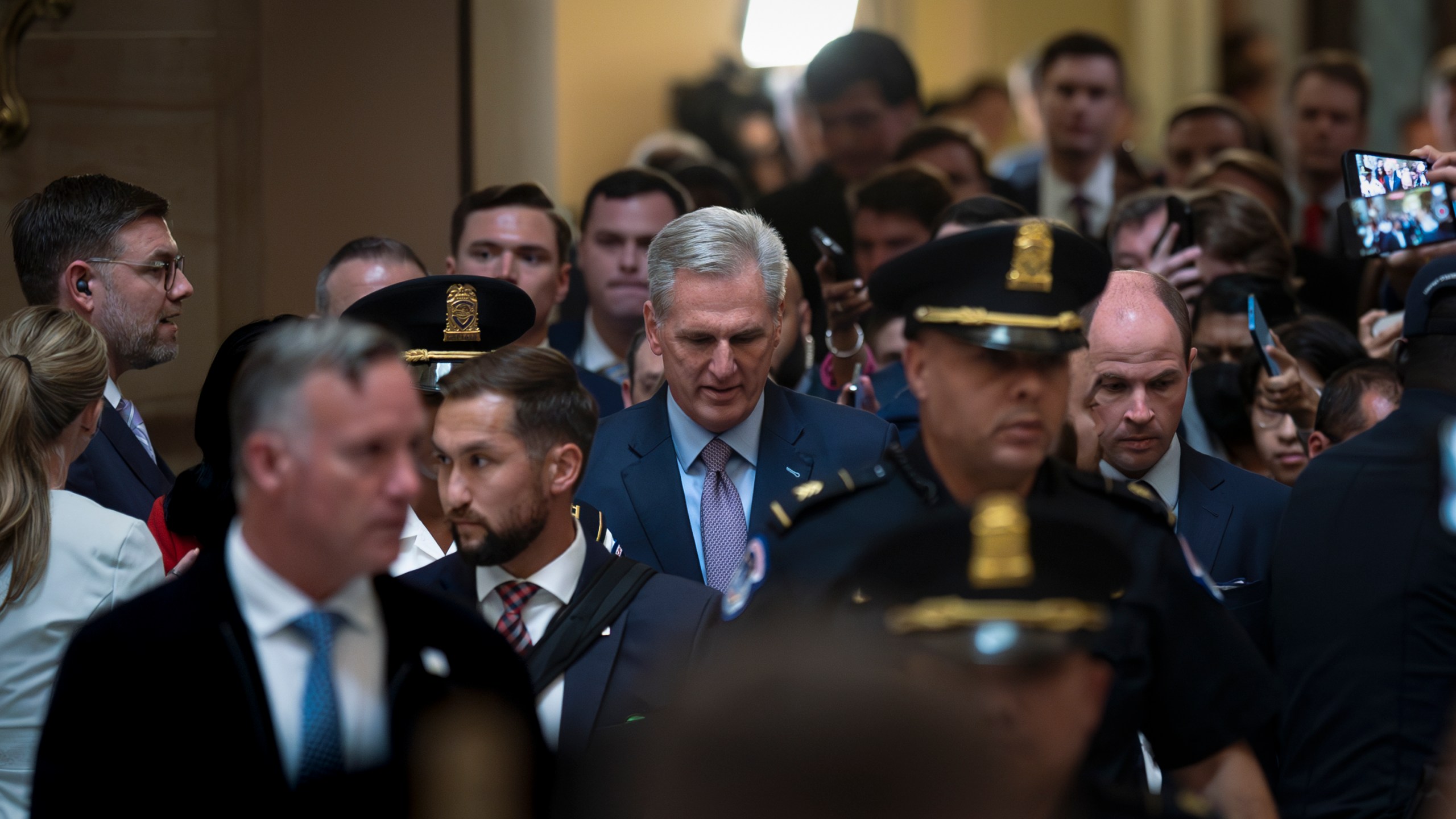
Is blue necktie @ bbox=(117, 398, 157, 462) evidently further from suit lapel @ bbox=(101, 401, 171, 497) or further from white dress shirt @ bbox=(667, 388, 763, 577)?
white dress shirt @ bbox=(667, 388, 763, 577)

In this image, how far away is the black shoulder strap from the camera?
3.10 m

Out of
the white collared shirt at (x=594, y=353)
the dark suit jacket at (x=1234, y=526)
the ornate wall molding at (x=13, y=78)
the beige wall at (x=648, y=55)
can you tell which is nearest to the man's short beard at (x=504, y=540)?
the dark suit jacket at (x=1234, y=526)

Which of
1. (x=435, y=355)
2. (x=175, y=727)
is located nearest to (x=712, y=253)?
(x=435, y=355)

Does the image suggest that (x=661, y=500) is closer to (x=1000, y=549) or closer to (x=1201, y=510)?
(x=1201, y=510)

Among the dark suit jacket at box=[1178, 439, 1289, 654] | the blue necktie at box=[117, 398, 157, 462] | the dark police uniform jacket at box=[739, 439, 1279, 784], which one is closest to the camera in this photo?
the dark police uniform jacket at box=[739, 439, 1279, 784]

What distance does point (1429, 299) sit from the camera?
11.4 feet

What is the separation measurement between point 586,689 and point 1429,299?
6.45 feet

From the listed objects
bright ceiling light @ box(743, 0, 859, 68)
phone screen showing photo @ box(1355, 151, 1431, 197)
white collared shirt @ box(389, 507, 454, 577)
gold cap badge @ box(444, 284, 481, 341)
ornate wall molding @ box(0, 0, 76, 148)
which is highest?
bright ceiling light @ box(743, 0, 859, 68)

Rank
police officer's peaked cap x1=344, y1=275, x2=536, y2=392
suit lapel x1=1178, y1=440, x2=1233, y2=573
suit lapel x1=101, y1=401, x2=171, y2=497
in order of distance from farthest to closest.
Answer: suit lapel x1=101, y1=401, x2=171, y2=497, police officer's peaked cap x1=344, y1=275, x2=536, y2=392, suit lapel x1=1178, y1=440, x2=1233, y2=573

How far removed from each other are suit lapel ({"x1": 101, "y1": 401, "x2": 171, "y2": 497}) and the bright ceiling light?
234 inches

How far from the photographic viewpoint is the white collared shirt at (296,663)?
227cm

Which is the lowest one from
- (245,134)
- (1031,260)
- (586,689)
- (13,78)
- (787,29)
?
(586,689)

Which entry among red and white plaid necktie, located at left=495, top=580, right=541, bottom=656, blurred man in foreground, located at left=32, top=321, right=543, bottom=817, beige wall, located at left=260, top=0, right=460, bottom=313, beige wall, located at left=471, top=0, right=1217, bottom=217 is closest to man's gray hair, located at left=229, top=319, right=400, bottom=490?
blurred man in foreground, located at left=32, top=321, right=543, bottom=817

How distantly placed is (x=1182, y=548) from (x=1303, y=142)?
554cm
